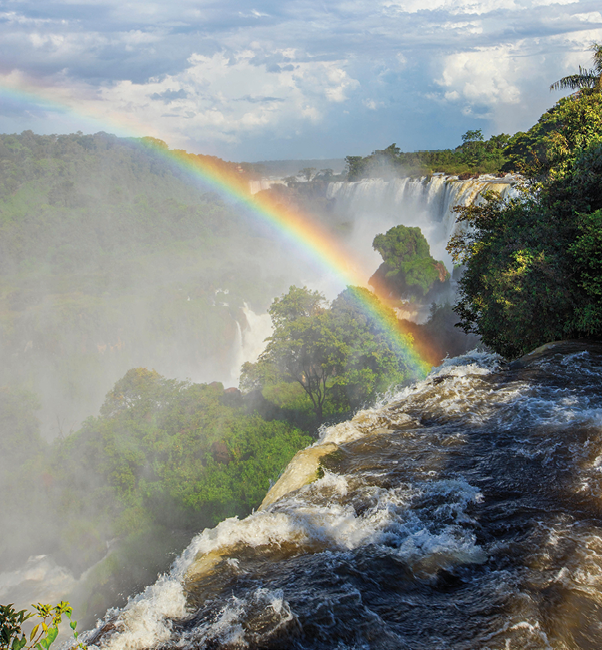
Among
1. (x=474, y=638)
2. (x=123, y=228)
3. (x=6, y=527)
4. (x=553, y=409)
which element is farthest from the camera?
(x=123, y=228)

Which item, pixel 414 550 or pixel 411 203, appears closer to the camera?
pixel 414 550

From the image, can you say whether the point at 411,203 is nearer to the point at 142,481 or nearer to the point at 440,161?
the point at 440,161

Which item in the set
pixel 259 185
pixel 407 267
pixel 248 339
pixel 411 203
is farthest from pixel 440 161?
pixel 259 185

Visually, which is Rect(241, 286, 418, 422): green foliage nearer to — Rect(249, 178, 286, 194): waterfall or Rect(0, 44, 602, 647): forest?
Rect(0, 44, 602, 647): forest

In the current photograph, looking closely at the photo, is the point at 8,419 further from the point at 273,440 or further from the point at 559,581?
the point at 559,581

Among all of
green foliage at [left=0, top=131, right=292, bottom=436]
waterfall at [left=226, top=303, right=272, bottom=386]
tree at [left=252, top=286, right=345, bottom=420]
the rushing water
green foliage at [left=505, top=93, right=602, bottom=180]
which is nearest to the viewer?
the rushing water

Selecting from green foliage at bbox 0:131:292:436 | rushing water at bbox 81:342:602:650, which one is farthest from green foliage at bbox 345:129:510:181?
rushing water at bbox 81:342:602:650

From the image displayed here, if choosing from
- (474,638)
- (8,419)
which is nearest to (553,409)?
(474,638)
